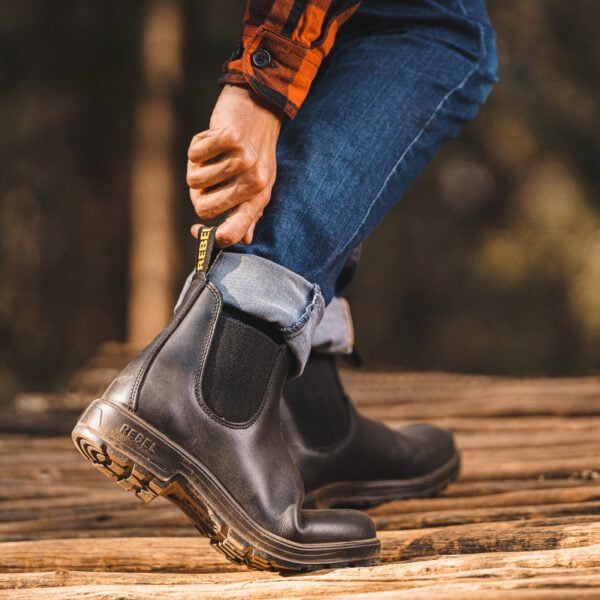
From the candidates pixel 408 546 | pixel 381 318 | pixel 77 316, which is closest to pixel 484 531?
pixel 408 546

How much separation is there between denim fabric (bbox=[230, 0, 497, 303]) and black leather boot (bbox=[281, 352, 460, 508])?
0.22m

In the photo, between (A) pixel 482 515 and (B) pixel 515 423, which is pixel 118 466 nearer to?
(A) pixel 482 515

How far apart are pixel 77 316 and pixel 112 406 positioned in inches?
196

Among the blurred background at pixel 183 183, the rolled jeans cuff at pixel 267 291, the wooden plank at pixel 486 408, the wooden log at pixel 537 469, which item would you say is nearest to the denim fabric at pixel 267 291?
the rolled jeans cuff at pixel 267 291

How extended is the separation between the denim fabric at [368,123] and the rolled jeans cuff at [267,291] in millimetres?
16

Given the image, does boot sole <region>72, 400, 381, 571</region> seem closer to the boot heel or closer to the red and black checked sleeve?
the boot heel

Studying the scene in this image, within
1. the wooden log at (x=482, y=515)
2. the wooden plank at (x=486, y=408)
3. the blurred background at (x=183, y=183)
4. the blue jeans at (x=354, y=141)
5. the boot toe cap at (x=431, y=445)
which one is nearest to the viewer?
the blue jeans at (x=354, y=141)

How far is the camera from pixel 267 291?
94 cm

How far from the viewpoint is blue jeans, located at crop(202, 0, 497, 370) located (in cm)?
96

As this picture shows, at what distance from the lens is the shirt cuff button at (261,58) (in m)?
0.93

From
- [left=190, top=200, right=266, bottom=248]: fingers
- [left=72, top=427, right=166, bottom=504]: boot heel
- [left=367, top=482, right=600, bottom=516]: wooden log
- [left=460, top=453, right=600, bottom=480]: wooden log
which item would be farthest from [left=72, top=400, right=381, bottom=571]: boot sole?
[left=460, top=453, right=600, bottom=480]: wooden log

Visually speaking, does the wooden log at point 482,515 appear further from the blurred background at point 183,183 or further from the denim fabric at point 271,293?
the blurred background at point 183,183

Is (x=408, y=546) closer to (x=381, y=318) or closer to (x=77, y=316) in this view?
(x=77, y=316)

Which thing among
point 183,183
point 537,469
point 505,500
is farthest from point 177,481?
point 183,183
